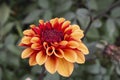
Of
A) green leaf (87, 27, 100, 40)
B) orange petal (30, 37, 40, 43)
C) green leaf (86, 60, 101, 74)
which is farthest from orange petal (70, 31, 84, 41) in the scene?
green leaf (87, 27, 100, 40)

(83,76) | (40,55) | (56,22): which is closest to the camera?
(40,55)

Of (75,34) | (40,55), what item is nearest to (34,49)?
(40,55)

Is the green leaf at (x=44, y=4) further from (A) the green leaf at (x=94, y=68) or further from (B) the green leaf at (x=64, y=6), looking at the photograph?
(A) the green leaf at (x=94, y=68)

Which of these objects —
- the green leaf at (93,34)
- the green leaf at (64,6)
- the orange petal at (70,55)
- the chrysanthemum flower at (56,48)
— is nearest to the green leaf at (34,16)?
the green leaf at (64,6)

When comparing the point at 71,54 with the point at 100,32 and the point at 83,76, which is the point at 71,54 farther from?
the point at 100,32

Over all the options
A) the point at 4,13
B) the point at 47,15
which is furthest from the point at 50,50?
the point at 4,13
